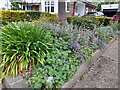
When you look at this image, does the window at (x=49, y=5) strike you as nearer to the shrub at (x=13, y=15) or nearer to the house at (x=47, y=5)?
the house at (x=47, y=5)

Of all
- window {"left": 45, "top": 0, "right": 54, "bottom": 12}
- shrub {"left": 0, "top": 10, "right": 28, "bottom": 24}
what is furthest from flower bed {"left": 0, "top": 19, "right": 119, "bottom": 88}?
window {"left": 45, "top": 0, "right": 54, "bottom": 12}

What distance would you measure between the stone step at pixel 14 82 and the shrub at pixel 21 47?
11 cm

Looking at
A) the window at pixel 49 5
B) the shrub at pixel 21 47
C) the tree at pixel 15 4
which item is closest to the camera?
the shrub at pixel 21 47

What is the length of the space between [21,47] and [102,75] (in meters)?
1.90

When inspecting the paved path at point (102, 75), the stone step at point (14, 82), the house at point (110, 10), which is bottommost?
the paved path at point (102, 75)

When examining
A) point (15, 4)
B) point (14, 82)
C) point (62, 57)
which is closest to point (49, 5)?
point (15, 4)

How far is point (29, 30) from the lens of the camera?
4355 mm

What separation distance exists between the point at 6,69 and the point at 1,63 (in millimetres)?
180

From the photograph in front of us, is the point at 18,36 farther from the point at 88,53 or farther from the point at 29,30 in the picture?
the point at 88,53

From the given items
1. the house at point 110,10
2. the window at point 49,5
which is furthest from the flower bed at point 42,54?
the window at point 49,5

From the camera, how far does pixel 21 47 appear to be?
13.4 feet

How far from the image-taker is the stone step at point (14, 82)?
349 centimetres

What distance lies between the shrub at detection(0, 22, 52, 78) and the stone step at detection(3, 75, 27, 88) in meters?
0.11

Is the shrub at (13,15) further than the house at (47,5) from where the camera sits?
No
